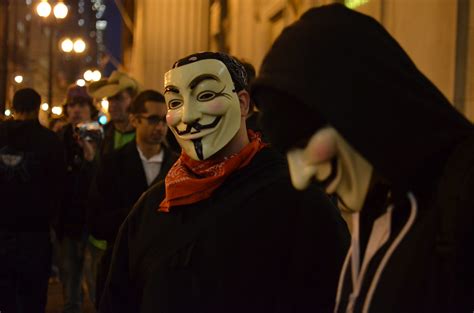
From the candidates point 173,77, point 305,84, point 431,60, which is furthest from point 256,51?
point 305,84

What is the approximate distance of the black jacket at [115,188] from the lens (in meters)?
5.21

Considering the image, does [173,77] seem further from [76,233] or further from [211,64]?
[76,233]

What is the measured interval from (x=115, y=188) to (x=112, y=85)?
250 centimetres

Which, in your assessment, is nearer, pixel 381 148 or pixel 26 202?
pixel 381 148

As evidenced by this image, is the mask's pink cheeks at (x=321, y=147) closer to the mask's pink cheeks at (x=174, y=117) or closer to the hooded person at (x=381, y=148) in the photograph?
the hooded person at (x=381, y=148)

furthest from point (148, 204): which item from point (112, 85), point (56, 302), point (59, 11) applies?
point (59, 11)

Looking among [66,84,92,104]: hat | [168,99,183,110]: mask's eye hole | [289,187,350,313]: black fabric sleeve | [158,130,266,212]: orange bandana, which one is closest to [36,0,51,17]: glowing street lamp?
[66,84,92,104]: hat

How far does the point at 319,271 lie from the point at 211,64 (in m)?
1.06

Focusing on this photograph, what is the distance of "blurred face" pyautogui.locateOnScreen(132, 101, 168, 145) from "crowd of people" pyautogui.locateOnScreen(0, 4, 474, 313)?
0.01 meters

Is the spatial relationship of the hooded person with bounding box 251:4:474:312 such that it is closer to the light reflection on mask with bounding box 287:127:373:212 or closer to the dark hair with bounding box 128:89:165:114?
the light reflection on mask with bounding box 287:127:373:212

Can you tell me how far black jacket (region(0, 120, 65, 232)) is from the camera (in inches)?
227

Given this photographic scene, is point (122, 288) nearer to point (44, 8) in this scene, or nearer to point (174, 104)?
point (174, 104)

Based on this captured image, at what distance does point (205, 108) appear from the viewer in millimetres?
3350

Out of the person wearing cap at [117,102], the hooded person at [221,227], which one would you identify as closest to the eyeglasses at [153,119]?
the person wearing cap at [117,102]
